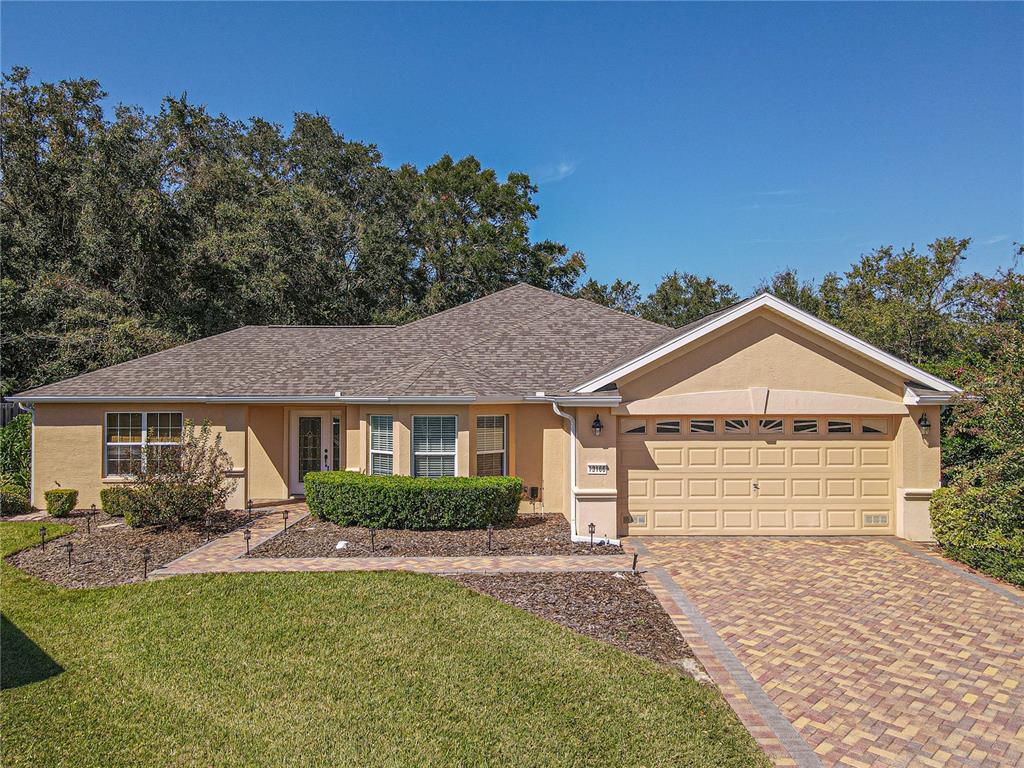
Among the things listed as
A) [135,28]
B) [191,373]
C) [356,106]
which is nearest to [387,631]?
[191,373]

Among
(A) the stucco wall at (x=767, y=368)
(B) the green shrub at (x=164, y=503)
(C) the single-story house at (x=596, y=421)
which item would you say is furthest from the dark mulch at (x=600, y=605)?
(B) the green shrub at (x=164, y=503)

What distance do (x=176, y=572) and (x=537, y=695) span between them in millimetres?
7105

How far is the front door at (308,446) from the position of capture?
51.4ft

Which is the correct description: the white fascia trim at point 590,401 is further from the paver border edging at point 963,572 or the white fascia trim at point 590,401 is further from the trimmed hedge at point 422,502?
the paver border edging at point 963,572

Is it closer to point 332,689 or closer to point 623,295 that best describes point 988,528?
point 332,689

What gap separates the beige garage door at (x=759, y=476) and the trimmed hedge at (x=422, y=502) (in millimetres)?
2738

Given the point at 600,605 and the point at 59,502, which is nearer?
the point at 600,605

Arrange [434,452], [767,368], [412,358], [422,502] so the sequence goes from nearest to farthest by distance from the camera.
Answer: [767,368], [422,502], [434,452], [412,358]

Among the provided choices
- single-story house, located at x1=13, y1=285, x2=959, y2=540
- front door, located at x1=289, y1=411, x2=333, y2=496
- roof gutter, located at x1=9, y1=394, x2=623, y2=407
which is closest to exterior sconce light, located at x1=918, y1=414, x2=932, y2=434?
single-story house, located at x1=13, y1=285, x2=959, y2=540

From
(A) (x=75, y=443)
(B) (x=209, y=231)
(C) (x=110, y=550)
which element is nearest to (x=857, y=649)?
(C) (x=110, y=550)

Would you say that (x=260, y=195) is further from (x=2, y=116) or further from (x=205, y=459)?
(x=205, y=459)

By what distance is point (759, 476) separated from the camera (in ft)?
38.3

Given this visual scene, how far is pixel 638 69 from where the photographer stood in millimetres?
13203

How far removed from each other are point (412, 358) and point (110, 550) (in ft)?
26.1
